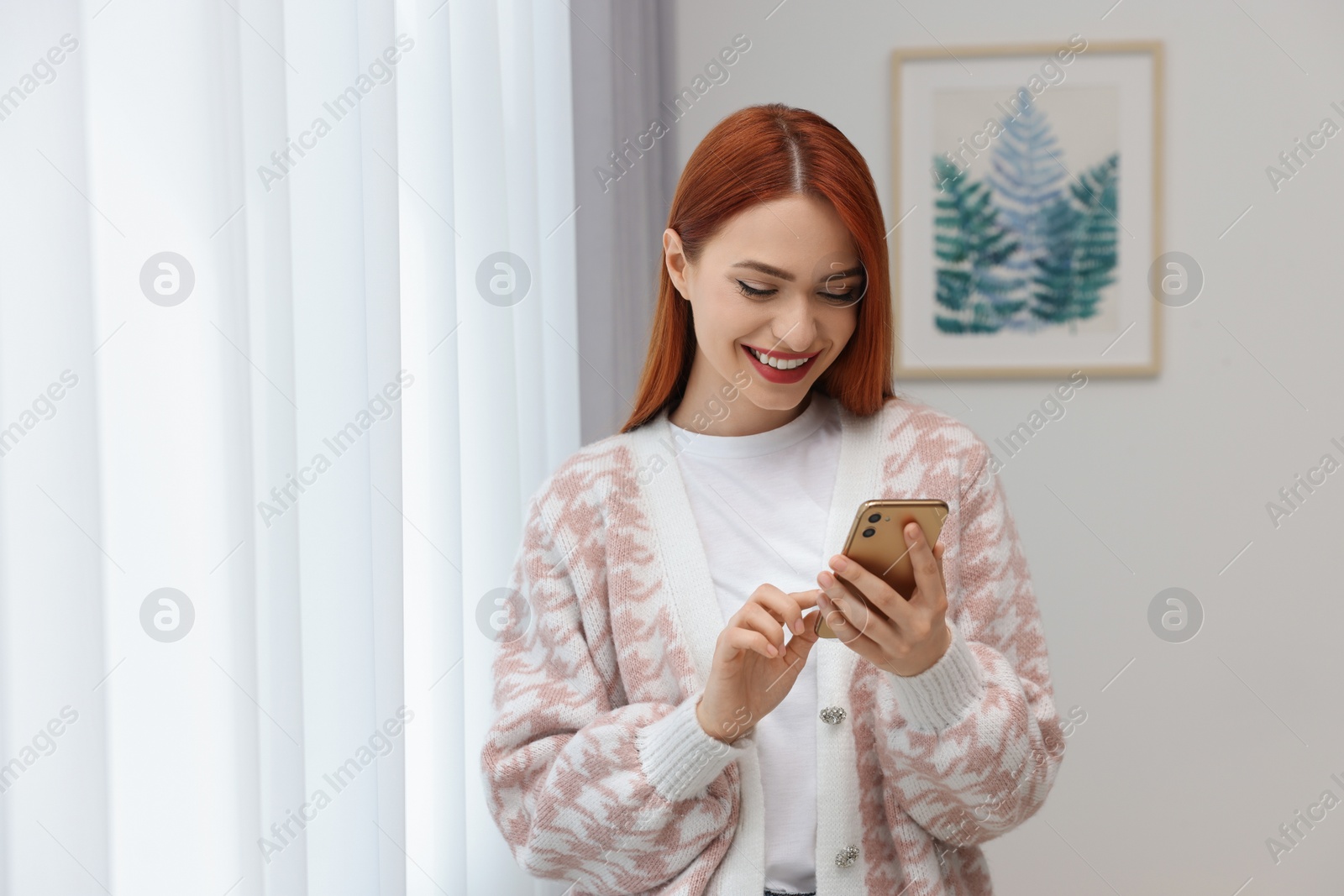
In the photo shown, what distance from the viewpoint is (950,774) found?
3.54 feet

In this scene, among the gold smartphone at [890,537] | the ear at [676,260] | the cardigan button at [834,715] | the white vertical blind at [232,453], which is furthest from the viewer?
the ear at [676,260]

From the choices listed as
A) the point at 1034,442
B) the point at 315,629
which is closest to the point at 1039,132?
the point at 1034,442

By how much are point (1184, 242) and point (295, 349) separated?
2.28 meters

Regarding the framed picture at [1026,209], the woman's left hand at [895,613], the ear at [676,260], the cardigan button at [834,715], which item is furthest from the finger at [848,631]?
the framed picture at [1026,209]

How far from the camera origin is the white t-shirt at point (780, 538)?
3.79 ft

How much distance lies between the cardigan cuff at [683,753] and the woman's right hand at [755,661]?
0.01 metres

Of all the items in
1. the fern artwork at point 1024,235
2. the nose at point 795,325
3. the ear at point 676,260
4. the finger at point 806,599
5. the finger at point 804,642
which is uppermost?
the fern artwork at point 1024,235

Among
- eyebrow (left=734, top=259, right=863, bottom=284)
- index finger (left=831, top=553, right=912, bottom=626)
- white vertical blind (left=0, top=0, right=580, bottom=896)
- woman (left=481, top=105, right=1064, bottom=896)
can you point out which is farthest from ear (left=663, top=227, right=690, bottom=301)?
index finger (left=831, top=553, right=912, bottom=626)

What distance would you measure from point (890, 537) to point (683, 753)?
12.0 inches

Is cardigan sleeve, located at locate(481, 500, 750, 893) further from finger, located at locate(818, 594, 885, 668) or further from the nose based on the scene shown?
the nose

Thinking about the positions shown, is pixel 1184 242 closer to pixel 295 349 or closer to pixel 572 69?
pixel 572 69

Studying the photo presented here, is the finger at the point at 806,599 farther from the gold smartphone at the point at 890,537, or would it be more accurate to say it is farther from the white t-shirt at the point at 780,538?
the white t-shirt at the point at 780,538

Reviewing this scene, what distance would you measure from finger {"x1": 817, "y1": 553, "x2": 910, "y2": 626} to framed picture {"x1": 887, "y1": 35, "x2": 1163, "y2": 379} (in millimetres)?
1853

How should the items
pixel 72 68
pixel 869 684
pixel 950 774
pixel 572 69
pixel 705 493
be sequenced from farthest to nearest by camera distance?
pixel 572 69 < pixel 705 493 < pixel 869 684 < pixel 950 774 < pixel 72 68
